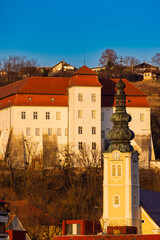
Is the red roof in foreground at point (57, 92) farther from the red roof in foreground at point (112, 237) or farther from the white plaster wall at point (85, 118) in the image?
the red roof in foreground at point (112, 237)

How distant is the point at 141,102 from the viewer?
106375mm

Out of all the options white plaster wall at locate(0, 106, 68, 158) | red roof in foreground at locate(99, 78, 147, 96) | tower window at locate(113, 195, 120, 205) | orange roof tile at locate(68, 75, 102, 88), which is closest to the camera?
tower window at locate(113, 195, 120, 205)

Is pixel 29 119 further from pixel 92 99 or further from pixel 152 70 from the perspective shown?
pixel 152 70

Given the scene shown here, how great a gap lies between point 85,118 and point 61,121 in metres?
3.26

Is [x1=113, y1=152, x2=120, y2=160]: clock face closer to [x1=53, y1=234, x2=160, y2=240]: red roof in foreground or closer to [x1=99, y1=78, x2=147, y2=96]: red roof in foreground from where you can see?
[x1=53, y1=234, x2=160, y2=240]: red roof in foreground

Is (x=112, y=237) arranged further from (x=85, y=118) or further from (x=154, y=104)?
(x=154, y=104)

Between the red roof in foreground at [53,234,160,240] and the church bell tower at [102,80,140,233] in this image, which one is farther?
the church bell tower at [102,80,140,233]

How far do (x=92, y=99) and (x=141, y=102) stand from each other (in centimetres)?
676

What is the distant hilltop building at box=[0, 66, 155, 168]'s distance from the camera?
101 m

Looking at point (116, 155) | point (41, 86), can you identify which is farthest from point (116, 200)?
point (41, 86)

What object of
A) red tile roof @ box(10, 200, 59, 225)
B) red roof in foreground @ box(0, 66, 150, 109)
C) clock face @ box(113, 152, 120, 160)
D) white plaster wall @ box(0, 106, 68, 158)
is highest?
red roof in foreground @ box(0, 66, 150, 109)

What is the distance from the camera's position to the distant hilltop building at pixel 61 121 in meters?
101

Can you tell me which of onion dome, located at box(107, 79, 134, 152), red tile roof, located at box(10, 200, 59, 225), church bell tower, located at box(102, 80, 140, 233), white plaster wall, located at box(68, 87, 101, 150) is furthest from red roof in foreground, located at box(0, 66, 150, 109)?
church bell tower, located at box(102, 80, 140, 233)

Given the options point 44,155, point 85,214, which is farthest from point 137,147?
point 85,214
